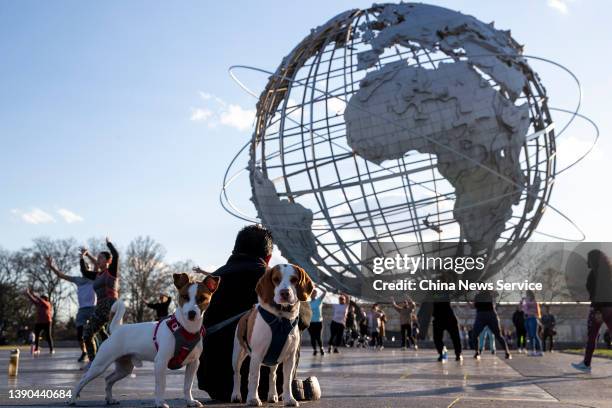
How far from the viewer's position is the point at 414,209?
55.3ft

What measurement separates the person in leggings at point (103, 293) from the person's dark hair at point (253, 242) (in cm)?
348

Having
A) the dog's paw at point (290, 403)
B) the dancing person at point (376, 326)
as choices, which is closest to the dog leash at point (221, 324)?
the dog's paw at point (290, 403)

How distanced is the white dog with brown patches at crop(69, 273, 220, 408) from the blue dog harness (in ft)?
1.02

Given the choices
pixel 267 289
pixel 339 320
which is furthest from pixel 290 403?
pixel 339 320

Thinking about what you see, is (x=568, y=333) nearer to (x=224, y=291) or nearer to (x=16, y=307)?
(x=16, y=307)

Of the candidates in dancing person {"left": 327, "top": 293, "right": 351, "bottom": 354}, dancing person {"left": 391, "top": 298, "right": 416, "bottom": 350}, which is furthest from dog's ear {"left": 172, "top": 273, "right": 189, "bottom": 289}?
dancing person {"left": 391, "top": 298, "right": 416, "bottom": 350}

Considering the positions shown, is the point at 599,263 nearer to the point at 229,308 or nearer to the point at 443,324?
the point at 443,324

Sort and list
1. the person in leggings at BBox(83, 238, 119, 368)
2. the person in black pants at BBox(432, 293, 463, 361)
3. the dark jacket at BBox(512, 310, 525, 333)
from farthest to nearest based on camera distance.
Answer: the dark jacket at BBox(512, 310, 525, 333), the person in black pants at BBox(432, 293, 463, 361), the person in leggings at BBox(83, 238, 119, 368)

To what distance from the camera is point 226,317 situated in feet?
15.2

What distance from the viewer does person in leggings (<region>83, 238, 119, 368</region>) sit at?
784cm

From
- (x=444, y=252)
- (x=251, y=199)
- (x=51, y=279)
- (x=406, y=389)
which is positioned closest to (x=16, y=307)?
(x=51, y=279)

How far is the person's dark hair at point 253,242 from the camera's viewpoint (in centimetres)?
469

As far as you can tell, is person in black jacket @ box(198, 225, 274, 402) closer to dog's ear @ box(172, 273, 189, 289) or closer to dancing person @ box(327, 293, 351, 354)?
dog's ear @ box(172, 273, 189, 289)

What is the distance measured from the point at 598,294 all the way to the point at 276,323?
5.76 m
